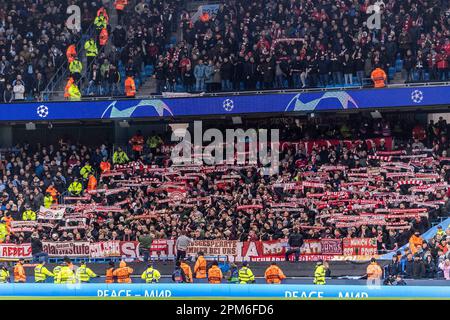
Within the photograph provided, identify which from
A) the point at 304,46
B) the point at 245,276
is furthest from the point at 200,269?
the point at 304,46

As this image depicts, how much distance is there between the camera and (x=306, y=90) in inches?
1280

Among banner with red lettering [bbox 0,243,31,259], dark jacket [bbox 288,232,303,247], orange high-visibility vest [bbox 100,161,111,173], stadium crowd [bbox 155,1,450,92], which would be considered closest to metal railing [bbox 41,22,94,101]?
orange high-visibility vest [bbox 100,161,111,173]

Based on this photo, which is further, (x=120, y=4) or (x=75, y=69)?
(x=120, y=4)

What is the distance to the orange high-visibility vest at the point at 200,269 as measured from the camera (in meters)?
27.9

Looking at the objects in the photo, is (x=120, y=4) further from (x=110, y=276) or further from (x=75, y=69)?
(x=110, y=276)

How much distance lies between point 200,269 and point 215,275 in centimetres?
73

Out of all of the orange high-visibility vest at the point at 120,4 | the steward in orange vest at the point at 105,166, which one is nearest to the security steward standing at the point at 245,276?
the steward in orange vest at the point at 105,166

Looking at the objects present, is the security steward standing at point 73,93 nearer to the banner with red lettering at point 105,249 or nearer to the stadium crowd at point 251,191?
the stadium crowd at point 251,191

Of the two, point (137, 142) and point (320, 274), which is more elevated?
point (137, 142)

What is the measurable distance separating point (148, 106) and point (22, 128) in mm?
5230

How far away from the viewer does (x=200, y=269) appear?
28.0 meters

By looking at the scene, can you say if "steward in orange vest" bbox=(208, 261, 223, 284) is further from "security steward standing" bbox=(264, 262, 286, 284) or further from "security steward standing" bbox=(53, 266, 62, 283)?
"security steward standing" bbox=(53, 266, 62, 283)

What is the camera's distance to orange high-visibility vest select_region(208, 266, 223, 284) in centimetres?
2731

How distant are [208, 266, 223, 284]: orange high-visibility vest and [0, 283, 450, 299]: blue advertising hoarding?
714 millimetres
